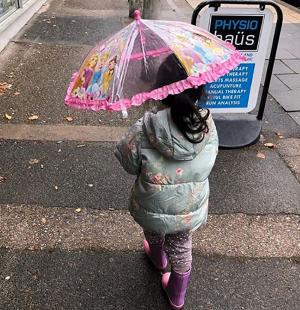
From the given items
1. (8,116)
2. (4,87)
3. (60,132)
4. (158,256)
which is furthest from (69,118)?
(158,256)

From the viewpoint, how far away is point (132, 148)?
2029mm

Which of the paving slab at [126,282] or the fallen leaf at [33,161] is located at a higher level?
the fallen leaf at [33,161]

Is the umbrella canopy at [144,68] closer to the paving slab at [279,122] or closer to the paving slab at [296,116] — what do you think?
the paving slab at [279,122]

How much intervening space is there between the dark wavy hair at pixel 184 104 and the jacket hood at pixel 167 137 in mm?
28

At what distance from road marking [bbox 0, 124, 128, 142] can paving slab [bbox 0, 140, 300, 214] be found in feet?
0.37

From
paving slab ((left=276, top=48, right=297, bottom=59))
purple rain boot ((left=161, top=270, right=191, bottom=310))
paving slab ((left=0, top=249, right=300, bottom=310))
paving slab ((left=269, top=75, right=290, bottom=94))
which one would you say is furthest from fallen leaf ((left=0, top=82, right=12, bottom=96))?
paving slab ((left=276, top=48, right=297, bottom=59))

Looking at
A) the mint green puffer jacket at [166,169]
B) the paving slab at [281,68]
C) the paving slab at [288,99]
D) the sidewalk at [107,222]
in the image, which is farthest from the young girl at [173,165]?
the paving slab at [281,68]

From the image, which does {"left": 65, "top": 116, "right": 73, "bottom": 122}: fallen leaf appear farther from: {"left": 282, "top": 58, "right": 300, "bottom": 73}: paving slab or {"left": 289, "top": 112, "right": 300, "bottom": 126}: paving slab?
{"left": 282, "top": 58, "right": 300, "bottom": 73}: paving slab

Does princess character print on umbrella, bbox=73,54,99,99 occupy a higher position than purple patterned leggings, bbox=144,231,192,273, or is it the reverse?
princess character print on umbrella, bbox=73,54,99,99

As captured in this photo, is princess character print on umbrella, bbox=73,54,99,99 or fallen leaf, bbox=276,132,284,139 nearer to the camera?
princess character print on umbrella, bbox=73,54,99,99

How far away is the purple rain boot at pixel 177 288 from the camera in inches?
93.3

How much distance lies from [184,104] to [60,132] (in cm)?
274

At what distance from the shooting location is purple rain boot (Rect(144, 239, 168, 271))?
2.63m

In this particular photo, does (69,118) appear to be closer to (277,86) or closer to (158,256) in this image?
(158,256)
